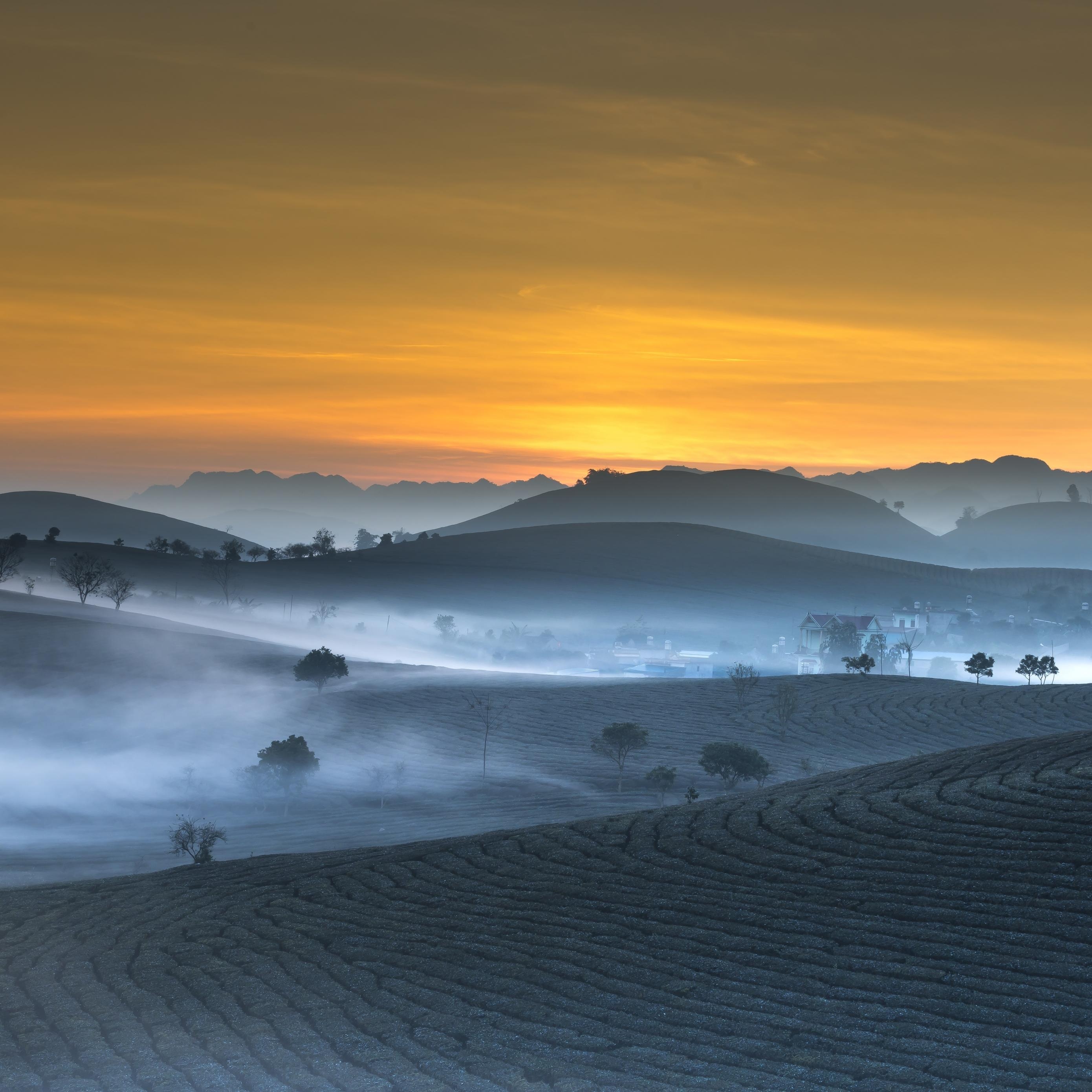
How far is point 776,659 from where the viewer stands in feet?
522

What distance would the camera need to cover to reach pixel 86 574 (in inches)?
5807

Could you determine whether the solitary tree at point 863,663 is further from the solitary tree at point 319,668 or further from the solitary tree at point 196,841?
the solitary tree at point 196,841

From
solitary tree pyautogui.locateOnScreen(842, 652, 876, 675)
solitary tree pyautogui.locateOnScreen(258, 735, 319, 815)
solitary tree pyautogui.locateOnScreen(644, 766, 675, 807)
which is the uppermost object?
solitary tree pyautogui.locateOnScreen(842, 652, 876, 675)

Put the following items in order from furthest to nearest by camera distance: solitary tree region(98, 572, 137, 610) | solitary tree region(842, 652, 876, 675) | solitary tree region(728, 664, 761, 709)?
solitary tree region(98, 572, 137, 610), solitary tree region(842, 652, 876, 675), solitary tree region(728, 664, 761, 709)

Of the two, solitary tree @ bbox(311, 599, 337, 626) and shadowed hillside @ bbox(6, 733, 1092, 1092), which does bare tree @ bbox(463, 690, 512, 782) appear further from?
solitary tree @ bbox(311, 599, 337, 626)

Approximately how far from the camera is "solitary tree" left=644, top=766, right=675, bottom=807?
60.5 metres

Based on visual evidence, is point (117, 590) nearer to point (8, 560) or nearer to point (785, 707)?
point (8, 560)

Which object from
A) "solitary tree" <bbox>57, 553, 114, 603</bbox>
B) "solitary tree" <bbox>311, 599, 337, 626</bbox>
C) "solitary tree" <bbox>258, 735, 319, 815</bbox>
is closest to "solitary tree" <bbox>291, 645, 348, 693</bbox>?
"solitary tree" <bbox>258, 735, 319, 815</bbox>

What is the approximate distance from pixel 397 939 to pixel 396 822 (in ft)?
102

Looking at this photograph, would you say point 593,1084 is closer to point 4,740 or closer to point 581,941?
point 581,941

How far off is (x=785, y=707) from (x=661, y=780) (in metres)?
19.4

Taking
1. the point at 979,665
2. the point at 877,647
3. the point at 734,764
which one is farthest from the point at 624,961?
the point at 877,647

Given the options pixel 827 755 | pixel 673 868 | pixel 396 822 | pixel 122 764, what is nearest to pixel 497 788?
pixel 396 822

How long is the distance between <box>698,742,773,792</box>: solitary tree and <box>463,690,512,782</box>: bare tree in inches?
620
